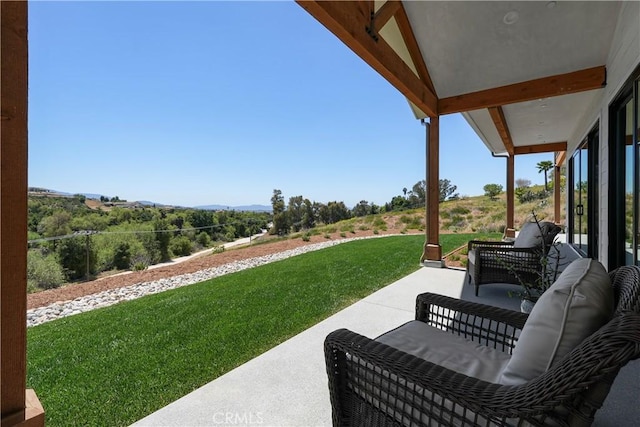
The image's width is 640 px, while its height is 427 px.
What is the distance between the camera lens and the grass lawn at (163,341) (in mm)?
1687

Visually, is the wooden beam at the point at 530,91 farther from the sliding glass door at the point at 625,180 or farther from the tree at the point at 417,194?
the tree at the point at 417,194

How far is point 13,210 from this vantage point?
0.89 m

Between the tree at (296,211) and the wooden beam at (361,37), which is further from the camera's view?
the tree at (296,211)

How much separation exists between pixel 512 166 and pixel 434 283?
22.7ft

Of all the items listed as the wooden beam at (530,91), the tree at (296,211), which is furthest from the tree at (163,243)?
the wooden beam at (530,91)

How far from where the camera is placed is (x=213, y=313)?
3037 millimetres

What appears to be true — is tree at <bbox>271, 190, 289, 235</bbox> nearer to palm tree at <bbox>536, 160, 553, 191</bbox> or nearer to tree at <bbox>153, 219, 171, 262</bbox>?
tree at <bbox>153, 219, 171, 262</bbox>

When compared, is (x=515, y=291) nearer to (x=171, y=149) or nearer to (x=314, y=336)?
(x=314, y=336)

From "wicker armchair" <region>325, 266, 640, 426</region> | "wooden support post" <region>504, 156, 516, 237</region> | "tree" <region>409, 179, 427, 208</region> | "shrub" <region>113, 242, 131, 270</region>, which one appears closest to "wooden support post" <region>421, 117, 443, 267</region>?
"wicker armchair" <region>325, 266, 640, 426</region>

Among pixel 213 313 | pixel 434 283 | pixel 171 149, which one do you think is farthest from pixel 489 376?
pixel 171 149

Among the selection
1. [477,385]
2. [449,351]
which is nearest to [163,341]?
[449,351]

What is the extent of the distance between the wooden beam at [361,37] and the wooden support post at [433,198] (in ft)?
3.41

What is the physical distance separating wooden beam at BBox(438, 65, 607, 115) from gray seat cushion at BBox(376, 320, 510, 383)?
13.3ft

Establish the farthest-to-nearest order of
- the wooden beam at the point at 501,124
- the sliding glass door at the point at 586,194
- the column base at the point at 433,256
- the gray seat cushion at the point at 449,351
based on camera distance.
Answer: the wooden beam at the point at 501,124 → the column base at the point at 433,256 → the sliding glass door at the point at 586,194 → the gray seat cushion at the point at 449,351
